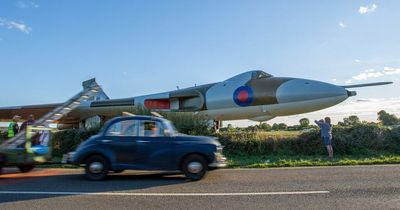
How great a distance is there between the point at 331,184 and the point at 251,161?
497cm

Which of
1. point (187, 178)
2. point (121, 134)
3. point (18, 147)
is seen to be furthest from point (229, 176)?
point (18, 147)

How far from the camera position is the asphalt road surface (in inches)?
239

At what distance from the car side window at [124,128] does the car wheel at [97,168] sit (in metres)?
0.68

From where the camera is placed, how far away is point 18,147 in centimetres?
955

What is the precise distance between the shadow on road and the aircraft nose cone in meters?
6.97

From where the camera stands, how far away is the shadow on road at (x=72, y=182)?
752 cm

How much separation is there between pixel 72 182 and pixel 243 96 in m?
9.14

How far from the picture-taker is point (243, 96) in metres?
16.1

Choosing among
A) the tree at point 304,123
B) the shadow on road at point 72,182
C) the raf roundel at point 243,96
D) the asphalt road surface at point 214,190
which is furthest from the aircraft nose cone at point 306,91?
the tree at point 304,123

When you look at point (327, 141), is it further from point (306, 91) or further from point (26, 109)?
point (26, 109)

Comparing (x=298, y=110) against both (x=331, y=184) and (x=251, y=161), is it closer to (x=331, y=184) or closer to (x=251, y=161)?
(x=251, y=161)

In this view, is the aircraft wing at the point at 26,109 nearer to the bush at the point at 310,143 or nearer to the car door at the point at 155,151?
the bush at the point at 310,143

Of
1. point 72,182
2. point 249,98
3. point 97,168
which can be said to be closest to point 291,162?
point 249,98

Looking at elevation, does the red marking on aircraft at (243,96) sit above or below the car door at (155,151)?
above
